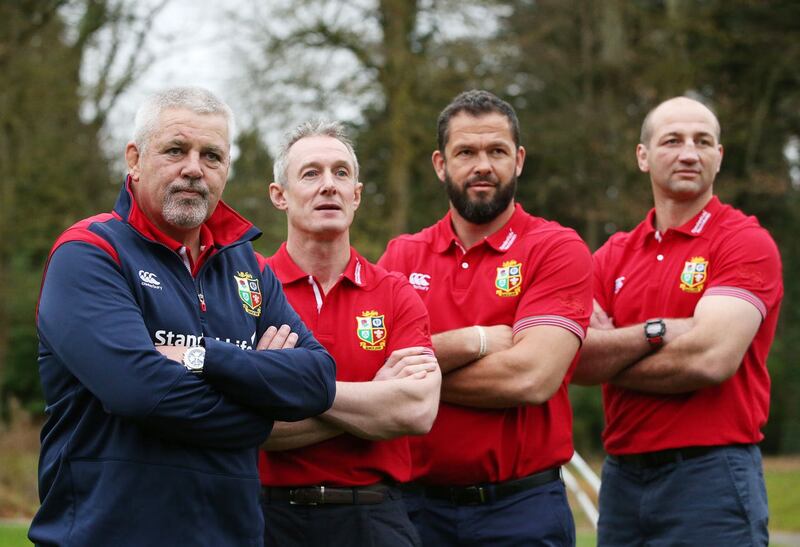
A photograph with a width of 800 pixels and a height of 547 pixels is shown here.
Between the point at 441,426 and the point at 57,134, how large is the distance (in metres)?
14.0

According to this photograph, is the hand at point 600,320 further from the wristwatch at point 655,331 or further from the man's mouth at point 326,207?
the man's mouth at point 326,207

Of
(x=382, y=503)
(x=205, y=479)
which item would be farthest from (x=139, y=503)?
(x=382, y=503)

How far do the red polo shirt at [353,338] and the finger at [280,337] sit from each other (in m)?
0.46

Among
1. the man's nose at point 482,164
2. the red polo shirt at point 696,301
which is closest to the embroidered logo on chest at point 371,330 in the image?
the man's nose at point 482,164

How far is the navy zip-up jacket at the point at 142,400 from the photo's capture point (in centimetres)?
341

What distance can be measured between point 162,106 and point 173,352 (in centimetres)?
92

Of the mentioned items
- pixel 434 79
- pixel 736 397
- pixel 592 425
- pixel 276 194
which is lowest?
pixel 592 425

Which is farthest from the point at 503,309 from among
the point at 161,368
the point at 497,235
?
the point at 161,368

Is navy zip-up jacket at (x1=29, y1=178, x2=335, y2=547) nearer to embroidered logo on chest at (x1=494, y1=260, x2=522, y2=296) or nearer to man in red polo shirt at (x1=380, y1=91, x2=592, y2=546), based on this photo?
man in red polo shirt at (x1=380, y1=91, x2=592, y2=546)

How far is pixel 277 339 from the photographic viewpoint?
4043mm

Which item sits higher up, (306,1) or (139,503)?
(306,1)

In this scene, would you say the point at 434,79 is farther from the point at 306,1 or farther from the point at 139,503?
the point at 139,503

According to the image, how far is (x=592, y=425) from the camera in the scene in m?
24.0

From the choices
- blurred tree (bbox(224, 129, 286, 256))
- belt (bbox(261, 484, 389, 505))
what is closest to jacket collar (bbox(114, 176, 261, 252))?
belt (bbox(261, 484, 389, 505))
